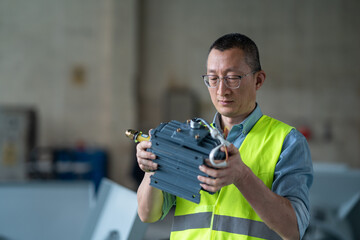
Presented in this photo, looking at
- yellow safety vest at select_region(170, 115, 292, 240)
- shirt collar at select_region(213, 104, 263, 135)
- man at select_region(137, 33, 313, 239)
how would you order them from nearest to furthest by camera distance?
man at select_region(137, 33, 313, 239)
yellow safety vest at select_region(170, 115, 292, 240)
shirt collar at select_region(213, 104, 263, 135)

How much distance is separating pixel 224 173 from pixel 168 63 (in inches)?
261

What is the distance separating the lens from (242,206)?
49.6 inches

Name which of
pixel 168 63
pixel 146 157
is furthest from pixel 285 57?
pixel 146 157

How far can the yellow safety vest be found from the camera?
4.10 feet

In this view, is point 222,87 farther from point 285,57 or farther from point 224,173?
point 285,57

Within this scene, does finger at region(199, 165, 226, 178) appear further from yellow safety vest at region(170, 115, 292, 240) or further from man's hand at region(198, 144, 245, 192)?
yellow safety vest at region(170, 115, 292, 240)

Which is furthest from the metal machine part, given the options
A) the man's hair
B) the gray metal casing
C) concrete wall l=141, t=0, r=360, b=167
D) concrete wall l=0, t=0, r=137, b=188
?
concrete wall l=141, t=0, r=360, b=167

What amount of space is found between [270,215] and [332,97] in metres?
6.87

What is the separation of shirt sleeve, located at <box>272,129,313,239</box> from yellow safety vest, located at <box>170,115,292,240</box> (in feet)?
→ 0.09

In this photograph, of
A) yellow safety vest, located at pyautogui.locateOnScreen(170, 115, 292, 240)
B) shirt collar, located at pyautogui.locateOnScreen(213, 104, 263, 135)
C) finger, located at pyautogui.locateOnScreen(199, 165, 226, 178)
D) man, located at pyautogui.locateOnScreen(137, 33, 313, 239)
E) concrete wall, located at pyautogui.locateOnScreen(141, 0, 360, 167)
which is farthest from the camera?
concrete wall, located at pyautogui.locateOnScreen(141, 0, 360, 167)

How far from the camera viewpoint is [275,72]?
24.6ft

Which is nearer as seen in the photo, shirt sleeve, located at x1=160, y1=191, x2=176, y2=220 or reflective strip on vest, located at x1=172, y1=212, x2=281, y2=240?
reflective strip on vest, located at x1=172, y1=212, x2=281, y2=240

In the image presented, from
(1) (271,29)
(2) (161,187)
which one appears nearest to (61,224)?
(2) (161,187)

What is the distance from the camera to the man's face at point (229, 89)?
1272mm
